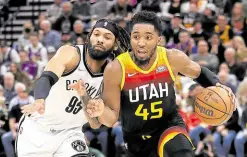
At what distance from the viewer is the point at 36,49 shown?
13.4 m

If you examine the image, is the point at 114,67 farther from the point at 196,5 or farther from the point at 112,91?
the point at 196,5

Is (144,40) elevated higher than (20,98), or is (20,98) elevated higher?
(144,40)

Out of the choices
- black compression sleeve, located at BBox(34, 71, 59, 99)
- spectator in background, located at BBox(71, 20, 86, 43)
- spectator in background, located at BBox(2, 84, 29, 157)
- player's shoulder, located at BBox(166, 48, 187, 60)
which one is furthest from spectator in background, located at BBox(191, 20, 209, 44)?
black compression sleeve, located at BBox(34, 71, 59, 99)

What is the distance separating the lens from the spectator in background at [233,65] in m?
11.2

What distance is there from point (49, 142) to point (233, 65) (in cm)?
606

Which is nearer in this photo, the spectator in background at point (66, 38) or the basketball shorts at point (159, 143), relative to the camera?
the basketball shorts at point (159, 143)

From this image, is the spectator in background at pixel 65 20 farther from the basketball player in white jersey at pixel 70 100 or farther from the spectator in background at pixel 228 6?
the basketball player in white jersey at pixel 70 100

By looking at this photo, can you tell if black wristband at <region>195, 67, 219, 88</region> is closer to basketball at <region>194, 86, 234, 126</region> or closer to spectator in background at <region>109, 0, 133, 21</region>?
basketball at <region>194, 86, 234, 126</region>

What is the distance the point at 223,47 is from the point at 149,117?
6904mm

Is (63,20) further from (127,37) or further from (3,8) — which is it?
(127,37)

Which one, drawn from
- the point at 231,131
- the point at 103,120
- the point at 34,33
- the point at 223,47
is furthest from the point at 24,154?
the point at 34,33

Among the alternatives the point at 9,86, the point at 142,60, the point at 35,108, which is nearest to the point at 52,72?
the point at 35,108

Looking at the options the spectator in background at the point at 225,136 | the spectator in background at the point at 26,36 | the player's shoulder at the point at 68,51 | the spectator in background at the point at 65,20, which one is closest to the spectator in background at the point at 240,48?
the spectator in background at the point at 225,136

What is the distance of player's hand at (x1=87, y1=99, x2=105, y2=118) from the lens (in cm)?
517
